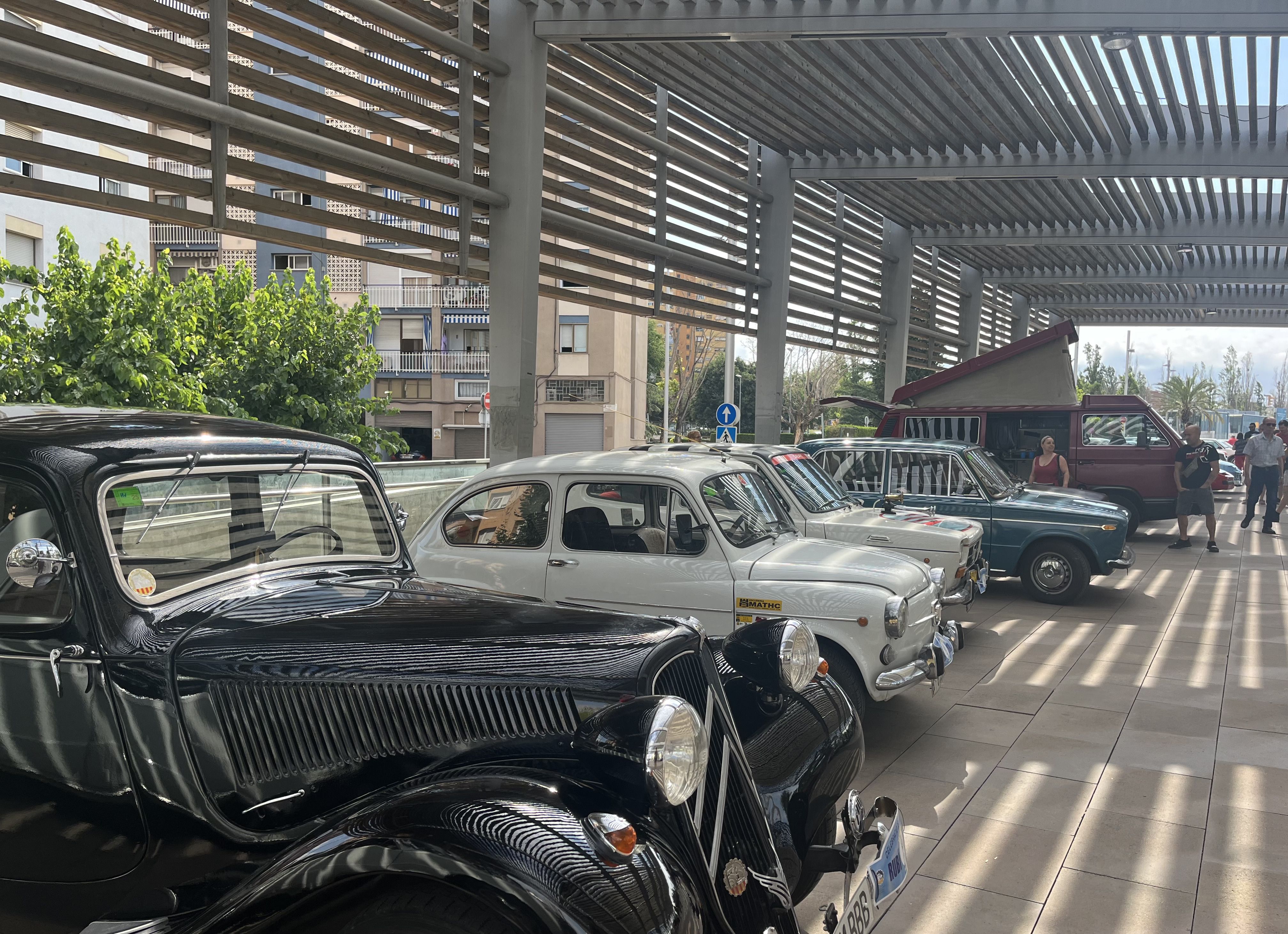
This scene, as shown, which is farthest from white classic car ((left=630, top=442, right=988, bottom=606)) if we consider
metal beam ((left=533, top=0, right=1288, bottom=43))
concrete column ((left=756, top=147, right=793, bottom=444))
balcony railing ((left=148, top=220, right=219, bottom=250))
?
balcony railing ((left=148, top=220, right=219, bottom=250))

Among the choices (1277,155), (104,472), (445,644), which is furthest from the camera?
(1277,155)

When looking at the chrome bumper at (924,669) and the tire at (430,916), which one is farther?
the chrome bumper at (924,669)

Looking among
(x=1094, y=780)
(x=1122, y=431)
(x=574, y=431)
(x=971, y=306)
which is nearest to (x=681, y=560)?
(x=1094, y=780)

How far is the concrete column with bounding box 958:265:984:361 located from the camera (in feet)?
89.0

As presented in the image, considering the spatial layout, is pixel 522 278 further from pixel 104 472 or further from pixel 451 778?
pixel 451 778

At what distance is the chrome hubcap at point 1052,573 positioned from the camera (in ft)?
34.3

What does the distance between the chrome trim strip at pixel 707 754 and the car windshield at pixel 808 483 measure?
542 cm

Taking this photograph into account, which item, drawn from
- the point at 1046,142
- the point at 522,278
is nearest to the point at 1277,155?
the point at 1046,142

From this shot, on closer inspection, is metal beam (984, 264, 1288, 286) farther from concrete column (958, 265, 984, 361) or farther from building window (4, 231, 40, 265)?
building window (4, 231, 40, 265)

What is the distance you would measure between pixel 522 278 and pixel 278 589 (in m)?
8.13

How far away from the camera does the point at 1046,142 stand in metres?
15.0

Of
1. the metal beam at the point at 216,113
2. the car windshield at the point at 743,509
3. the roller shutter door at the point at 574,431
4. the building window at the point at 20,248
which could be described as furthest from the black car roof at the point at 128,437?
the roller shutter door at the point at 574,431

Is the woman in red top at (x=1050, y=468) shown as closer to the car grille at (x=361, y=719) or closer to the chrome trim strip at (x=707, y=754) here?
the chrome trim strip at (x=707, y=754)

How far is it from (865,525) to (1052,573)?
12.1 feet
